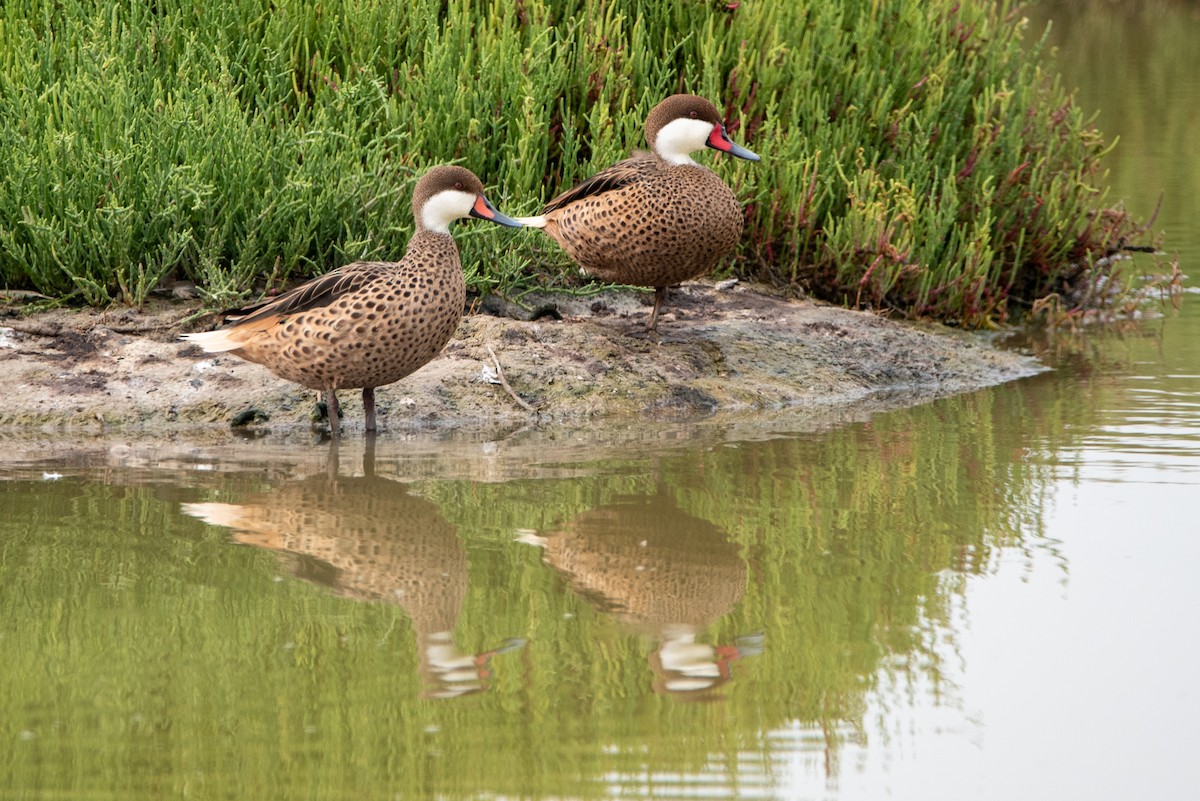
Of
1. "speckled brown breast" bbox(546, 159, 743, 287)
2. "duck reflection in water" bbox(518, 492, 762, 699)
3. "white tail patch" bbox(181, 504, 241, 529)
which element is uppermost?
"speckled brown breast" bbox(546, 159, 743, 287)

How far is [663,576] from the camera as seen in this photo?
13.8 feet

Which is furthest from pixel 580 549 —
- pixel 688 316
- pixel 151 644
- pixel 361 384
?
pixel 688 316

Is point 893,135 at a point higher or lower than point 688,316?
higher

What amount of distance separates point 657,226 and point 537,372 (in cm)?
78

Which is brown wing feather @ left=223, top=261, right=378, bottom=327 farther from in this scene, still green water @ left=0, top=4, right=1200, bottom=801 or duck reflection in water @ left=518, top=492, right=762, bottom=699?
duck reflection in water @ left=518, top=492, right=762, bottom=699

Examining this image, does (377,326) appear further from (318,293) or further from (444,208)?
(444,208)

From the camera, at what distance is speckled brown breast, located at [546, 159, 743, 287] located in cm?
651

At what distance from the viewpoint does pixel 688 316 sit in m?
7.41

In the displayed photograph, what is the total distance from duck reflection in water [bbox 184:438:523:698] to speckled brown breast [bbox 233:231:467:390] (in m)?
0.40

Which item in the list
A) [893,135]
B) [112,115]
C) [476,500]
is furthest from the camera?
[893,135]

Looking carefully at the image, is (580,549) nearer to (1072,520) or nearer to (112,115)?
(1072,520)

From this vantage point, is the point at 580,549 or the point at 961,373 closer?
the point at 580,549

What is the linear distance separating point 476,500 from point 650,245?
1875 millimetres

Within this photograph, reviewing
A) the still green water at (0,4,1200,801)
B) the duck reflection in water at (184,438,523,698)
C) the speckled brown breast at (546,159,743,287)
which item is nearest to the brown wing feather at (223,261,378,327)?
the still green water at (0,4,1200,801)
